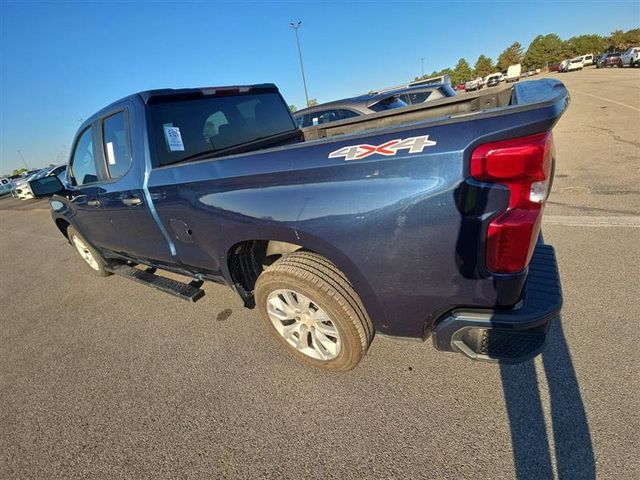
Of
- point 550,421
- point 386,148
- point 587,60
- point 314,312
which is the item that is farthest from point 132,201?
point 587,60

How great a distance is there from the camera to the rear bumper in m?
1.49

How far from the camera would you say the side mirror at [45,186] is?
11.7 ft

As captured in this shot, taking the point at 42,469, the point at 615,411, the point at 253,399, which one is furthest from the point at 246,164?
the point at 615,411

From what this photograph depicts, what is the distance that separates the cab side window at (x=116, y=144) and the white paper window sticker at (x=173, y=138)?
1.26 ft

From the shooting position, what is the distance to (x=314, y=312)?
6.91ft

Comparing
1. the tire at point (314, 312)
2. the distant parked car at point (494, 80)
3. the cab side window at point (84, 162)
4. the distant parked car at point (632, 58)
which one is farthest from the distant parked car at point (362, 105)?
the distant parked car at point (494, 80)

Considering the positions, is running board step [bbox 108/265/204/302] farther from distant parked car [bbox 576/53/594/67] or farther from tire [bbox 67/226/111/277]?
distant parked car [bbox 576/53/594/67]

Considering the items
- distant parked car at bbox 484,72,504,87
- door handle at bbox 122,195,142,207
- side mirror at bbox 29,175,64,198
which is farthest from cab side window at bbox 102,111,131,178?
distant parked car at bbox 484,72,504,87

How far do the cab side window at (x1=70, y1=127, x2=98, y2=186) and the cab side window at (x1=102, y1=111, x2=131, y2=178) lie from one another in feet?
1.18

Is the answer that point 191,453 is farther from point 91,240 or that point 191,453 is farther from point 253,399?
point 91,240

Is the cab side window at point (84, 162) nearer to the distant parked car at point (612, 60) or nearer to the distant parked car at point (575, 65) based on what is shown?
the distant parked car at point (612, 60)

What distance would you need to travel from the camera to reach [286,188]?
1782 mm

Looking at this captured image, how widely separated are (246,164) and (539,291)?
176 cm

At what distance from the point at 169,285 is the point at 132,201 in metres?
0.88
